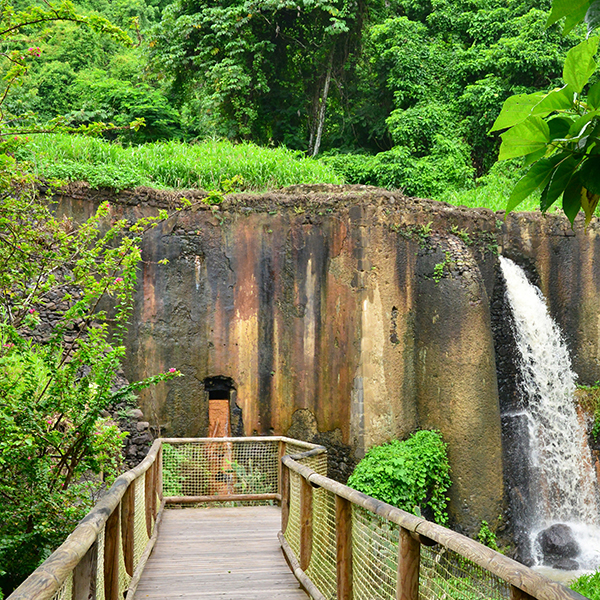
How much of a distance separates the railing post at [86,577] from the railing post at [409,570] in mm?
1319

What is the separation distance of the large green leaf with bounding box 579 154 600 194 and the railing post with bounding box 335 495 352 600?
9.45 feet

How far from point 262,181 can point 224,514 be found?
23.3 ft

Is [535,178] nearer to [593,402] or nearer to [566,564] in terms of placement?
[566,564]

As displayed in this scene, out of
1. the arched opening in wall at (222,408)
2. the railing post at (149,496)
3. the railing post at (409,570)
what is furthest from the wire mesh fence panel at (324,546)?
the arched opening in wall at (222,408)

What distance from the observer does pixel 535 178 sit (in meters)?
1.53

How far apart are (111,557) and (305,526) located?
186cm

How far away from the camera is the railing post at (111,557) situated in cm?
368

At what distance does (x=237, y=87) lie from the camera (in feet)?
57.6

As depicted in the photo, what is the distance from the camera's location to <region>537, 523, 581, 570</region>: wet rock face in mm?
10179

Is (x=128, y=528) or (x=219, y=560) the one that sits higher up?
(x=128, y=528)

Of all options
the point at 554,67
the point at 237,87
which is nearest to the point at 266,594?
the point at 237,87

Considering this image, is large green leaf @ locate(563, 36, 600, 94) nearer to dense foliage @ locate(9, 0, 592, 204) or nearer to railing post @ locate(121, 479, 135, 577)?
railing post @ locate(121, 479, 135, 577)

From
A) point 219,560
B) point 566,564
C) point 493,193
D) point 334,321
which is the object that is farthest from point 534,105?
point 493,193

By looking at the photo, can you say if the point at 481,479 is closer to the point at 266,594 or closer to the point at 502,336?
the point at 502,336
